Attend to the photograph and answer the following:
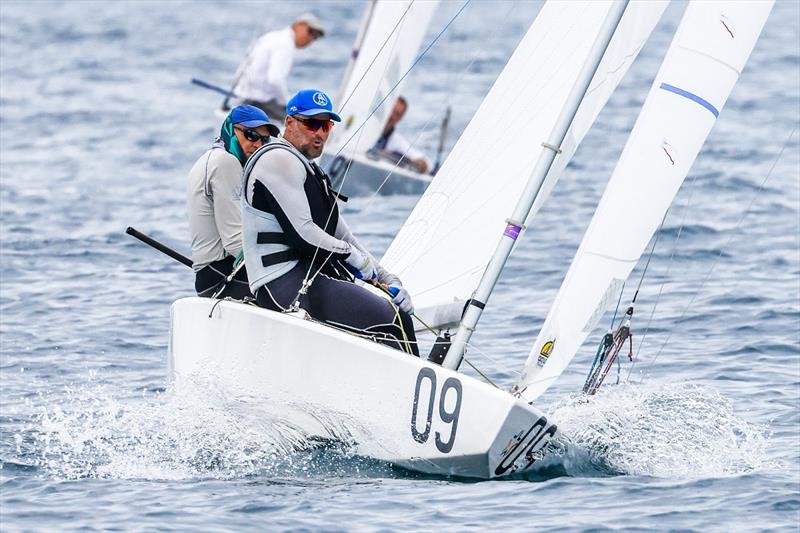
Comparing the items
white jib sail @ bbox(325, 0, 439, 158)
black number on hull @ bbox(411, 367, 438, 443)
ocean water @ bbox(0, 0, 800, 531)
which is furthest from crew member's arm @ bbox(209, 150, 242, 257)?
white jib sail @ bbox(325, 0, 439, 158)

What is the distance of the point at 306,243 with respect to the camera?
230 inches

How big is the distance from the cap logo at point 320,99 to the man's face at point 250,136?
476 mm

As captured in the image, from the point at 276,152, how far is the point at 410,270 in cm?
134

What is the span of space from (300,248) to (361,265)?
25cm

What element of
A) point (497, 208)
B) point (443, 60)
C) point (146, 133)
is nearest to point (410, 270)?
point (497, 208)

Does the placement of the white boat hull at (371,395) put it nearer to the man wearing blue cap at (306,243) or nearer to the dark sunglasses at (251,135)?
the man wearing blue cap at (306,243)

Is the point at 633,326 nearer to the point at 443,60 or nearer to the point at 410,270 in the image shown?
the point at 410,270

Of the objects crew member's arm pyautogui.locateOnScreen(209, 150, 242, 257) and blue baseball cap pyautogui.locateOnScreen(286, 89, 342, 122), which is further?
crew member's arm pyautogui.locateOnScreen(209, 150, 242, 257)

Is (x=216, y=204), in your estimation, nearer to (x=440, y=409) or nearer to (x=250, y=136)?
(x=250, y=136)

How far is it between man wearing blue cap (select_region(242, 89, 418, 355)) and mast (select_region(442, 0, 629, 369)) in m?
0.27

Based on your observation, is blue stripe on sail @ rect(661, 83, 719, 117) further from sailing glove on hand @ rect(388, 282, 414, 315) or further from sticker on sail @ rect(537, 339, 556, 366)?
sailing glove on hand @ rect(388, 282, 414, 315)

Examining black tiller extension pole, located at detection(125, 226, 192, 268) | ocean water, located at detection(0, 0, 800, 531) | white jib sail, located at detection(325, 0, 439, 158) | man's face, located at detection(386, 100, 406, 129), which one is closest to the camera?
ocean water, located at detection(0, 0, 800, 531)

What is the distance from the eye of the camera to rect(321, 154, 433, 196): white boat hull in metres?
13.0

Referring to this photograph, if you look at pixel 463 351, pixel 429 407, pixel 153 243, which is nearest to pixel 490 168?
pixel 463 351
